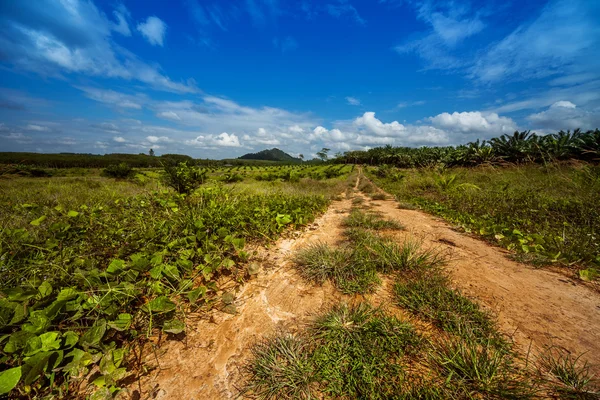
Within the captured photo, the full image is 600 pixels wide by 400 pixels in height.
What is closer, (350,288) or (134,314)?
(134,314)

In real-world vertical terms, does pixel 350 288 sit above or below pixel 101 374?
above

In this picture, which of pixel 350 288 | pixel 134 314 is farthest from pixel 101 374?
pixel 350 288

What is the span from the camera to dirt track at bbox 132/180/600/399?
1.21 metres

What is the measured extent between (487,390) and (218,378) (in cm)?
143

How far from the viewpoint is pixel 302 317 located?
1.60m

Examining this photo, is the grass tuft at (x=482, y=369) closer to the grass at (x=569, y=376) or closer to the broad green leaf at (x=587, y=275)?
the grass at (x=569, y=376)

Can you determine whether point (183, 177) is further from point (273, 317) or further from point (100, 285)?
point (273, 317)

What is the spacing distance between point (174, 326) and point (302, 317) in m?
0.94

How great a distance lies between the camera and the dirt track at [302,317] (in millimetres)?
1215

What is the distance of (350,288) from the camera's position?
1.86 meters

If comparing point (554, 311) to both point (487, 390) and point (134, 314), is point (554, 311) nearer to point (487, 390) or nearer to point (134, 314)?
point (487, 390)

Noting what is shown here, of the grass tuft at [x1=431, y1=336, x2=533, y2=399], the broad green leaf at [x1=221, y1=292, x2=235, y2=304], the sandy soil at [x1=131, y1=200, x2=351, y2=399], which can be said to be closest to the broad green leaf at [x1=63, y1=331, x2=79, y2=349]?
the sandy soil at [x1=131, y1=200, x2=351, y2=399]

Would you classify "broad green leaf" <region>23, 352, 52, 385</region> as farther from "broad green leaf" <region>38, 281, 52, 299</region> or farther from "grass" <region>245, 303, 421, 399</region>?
"grass" <region>245, 303, 421, 399</region>

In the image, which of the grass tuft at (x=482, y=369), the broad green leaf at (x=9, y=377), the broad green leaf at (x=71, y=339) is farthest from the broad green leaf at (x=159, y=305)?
the grass tuft at (x=482, y=369)
